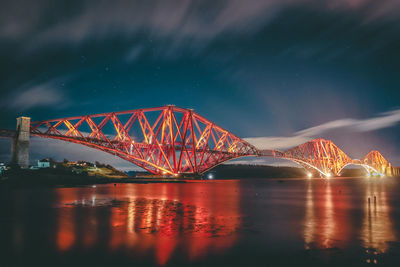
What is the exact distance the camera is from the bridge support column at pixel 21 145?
156ft

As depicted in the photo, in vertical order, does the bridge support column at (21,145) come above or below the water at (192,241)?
above

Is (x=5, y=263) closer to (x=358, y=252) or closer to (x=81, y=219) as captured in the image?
(x=81, y=219)

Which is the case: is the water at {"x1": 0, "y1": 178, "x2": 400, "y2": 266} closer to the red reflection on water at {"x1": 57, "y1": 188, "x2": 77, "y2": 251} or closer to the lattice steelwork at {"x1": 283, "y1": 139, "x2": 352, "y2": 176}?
the red reflection on water at {"x1": 57, "y1": 188, "x2": 77, "y2": 251}

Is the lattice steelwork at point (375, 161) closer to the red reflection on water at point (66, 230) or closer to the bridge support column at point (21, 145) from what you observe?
the bridge support column at point (21, 145)

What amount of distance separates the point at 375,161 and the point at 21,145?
7419 inches

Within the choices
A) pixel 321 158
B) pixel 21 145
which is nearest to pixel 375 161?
pixel 321 158

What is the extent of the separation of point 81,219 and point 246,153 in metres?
93.2

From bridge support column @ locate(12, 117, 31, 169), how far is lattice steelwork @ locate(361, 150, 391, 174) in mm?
169900

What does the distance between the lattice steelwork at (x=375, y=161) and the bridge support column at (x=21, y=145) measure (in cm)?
16990

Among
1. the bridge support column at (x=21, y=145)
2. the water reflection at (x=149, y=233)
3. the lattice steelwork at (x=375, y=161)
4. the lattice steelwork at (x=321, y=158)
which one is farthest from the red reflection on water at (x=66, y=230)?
the lattice steelwork at (x=375, y=161)

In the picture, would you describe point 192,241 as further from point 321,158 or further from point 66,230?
point 321,158

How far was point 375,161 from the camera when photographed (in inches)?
7131

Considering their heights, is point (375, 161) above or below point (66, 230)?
above

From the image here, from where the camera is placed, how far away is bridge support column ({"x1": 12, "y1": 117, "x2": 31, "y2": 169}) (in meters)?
47.6
